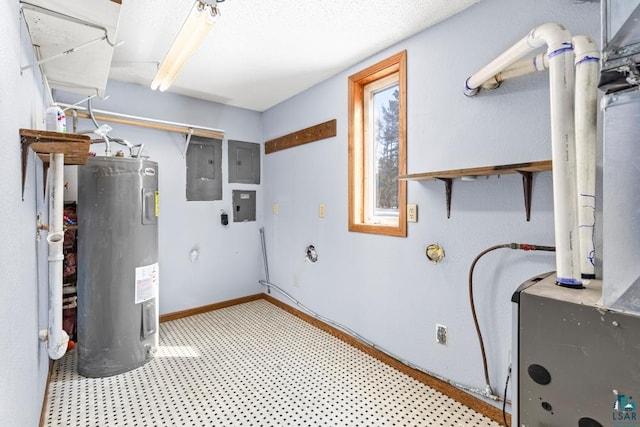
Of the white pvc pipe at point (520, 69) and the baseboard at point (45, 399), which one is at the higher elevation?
the white pvc pipe at point (520, 69)

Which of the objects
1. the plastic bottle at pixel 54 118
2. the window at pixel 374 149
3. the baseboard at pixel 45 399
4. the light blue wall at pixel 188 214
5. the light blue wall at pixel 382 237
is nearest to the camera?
the light blue wall at pixel 382 237

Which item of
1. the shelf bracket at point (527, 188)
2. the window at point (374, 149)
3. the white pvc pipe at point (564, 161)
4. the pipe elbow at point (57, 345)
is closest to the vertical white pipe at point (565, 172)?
the white pvc pipe at point (564, 161)

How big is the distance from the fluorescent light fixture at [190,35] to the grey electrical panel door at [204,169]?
121 cm

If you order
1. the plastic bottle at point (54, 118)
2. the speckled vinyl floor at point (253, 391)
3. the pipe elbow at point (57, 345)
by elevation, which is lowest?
the speckled vinyl floor at point (253, 391)

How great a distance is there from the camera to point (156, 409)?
181 centimetres

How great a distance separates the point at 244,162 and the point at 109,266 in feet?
6.47

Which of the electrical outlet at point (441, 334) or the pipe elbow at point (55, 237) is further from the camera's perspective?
the electrical outlet at point (441, 334)

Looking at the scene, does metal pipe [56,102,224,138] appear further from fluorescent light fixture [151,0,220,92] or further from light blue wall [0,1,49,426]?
light blue wall [0,1,49,426]

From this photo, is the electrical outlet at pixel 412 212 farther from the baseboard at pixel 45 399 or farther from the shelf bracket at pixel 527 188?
the baseboard at pixel 45 399

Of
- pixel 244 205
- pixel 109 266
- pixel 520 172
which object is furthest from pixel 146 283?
pixel 520 172

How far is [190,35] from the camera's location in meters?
1.64

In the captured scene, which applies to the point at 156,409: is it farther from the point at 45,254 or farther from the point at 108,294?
the point at 45,254

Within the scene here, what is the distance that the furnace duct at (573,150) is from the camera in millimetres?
1127

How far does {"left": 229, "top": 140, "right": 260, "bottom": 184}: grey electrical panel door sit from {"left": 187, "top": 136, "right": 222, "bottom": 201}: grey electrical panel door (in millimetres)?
150
